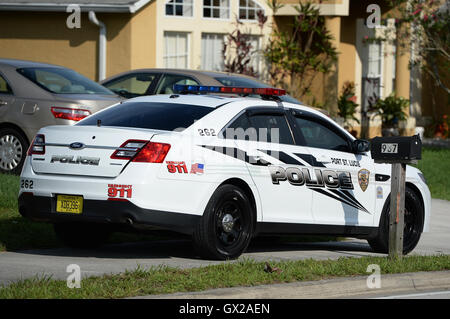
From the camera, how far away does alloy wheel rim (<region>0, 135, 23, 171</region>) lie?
48.3 feet

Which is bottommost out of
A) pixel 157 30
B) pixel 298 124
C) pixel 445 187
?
pixel 445 187

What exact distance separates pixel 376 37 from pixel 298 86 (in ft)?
12.6

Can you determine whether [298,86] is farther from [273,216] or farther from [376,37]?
[273,216]

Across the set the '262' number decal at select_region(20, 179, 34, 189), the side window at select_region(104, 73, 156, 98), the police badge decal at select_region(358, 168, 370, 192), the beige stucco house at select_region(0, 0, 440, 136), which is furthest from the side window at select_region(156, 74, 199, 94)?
the '262' number decal at select_region(20, 179, 34, 189)

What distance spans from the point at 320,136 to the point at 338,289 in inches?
116

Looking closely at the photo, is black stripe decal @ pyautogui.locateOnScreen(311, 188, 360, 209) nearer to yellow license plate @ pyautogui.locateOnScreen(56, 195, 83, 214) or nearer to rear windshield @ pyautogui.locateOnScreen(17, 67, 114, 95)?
yellow license plate @ pyautogui.locateOnScreen(56, 195, 83, 214)

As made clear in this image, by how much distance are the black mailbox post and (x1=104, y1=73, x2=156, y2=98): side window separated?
23.2 feet

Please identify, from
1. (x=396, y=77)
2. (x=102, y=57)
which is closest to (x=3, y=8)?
(x=102, y=57)

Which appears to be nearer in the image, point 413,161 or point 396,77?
point 413,161

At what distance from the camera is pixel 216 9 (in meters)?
23.1

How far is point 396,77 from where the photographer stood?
27.8 meters

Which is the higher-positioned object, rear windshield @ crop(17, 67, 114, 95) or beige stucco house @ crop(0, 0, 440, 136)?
beige stucco house @ crop(0, 0, 440, 136)

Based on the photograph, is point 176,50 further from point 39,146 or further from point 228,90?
point 39,146
